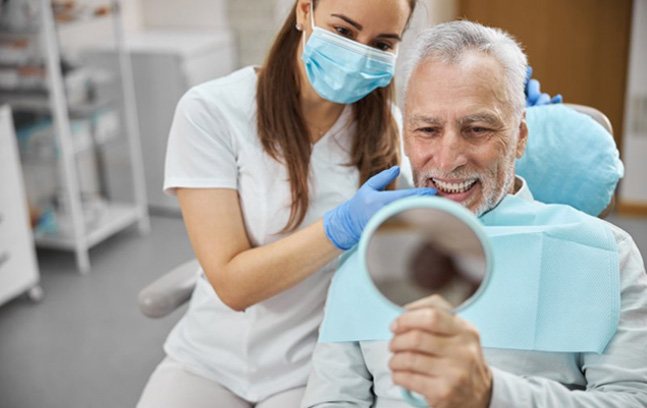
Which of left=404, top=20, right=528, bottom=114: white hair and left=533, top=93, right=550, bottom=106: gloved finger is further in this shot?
left=533, top=93, right=550, bottom=106: gloved finger

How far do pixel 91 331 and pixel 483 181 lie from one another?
2.17 m

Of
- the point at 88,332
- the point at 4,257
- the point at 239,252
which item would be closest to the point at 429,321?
the point at 239,252

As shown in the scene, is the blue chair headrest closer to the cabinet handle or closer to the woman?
the woman

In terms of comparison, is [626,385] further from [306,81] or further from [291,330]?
[306,81]

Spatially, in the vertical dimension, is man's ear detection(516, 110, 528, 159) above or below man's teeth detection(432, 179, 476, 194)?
above

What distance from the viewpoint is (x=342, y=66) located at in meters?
1.40

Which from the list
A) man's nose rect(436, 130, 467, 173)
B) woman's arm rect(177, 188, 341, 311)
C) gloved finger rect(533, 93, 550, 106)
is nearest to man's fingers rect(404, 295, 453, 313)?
man's nose rect(436, 130, 467, 173)

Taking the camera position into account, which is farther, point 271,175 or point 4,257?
point 4,257

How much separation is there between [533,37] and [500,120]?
3020 millimetres

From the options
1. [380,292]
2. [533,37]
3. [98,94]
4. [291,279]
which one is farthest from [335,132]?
[533,37]

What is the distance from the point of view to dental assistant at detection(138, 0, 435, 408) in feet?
4.60

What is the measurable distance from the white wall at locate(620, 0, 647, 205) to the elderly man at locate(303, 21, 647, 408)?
101 inches

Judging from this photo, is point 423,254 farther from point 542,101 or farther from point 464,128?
point 542,101

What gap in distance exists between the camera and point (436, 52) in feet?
3.78
